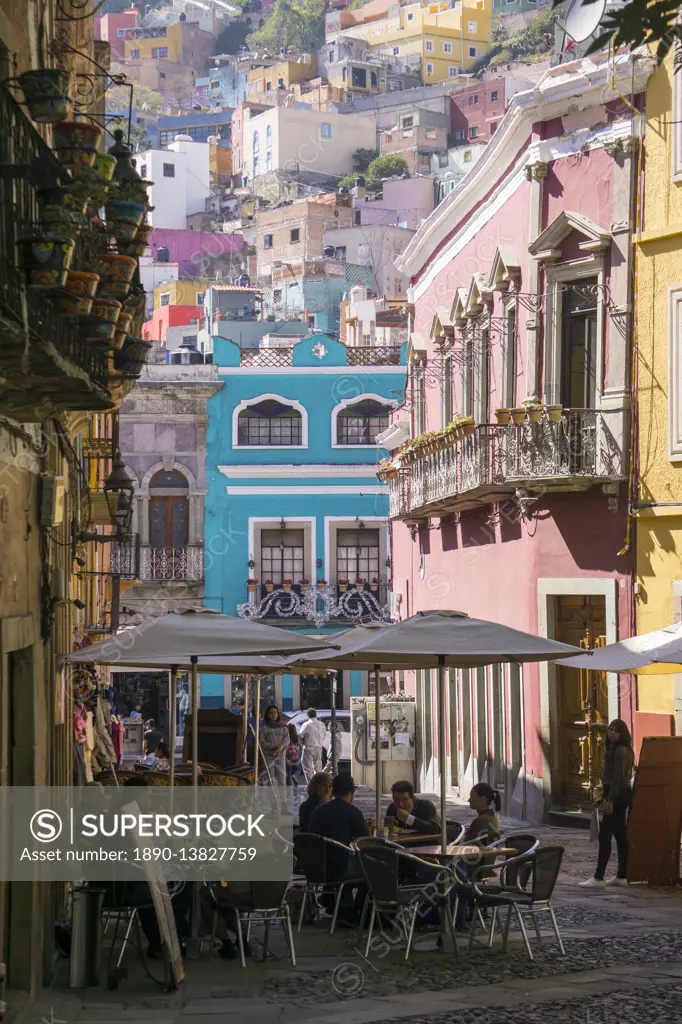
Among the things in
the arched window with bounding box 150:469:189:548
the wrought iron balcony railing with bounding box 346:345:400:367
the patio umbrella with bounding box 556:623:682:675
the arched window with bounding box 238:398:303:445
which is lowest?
the patio umbrella with bounding box 556:623:682:675

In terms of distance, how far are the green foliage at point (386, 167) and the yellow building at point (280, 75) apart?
1266 inches

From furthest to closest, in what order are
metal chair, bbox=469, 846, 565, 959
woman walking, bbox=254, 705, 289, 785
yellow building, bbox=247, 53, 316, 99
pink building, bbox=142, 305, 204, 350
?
yellow building, bbox=247, 53, 316, 99
pink building, bbox=142, 305, 204, 350
woman walking, bbox=254, 705, 289, 785
metal chair, bbox=469, 846, 565, 959

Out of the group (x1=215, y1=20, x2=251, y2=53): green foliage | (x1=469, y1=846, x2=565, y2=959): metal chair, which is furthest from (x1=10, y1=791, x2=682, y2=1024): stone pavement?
(x1=215, y1=20, x2=251, y2=53): green foliage

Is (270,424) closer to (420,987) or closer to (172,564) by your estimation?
(172,564)

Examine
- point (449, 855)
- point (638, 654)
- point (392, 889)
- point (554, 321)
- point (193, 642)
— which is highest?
point (554, 321)

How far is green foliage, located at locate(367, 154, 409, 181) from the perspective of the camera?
301 ft

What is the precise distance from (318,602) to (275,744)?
63.2 feet

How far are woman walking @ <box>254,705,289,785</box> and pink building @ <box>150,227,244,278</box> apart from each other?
56081mm

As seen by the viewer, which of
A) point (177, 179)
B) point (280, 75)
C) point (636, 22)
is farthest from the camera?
point (280, 75)

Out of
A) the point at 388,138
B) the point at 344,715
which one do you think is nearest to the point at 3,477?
the point at 344,715

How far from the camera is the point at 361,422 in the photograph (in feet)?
135

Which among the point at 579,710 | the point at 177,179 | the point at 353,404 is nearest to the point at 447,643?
the point at 579,710

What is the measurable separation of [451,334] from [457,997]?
17.4m

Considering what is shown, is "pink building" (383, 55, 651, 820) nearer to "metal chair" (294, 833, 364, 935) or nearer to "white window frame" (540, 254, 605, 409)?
"white window frame" (540, 254, 605, 409)
